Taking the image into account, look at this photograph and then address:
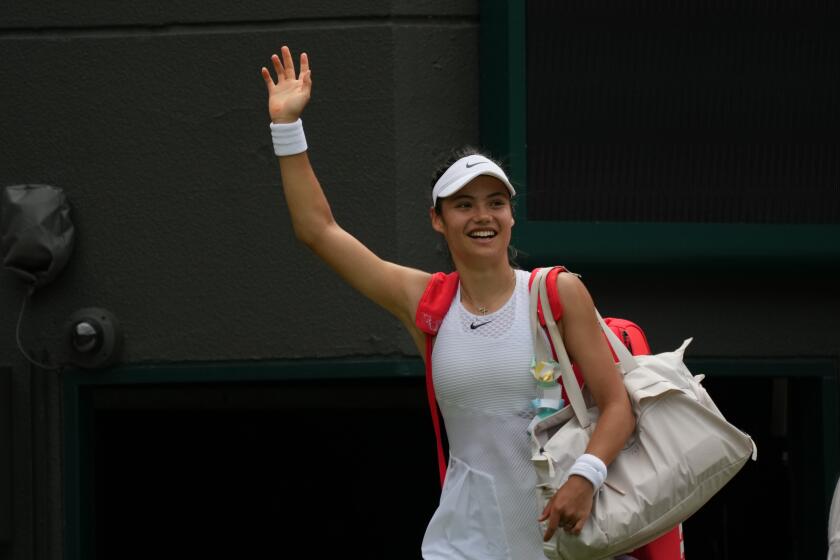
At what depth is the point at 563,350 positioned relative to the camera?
4316mm

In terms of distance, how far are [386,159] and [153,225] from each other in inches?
44.9

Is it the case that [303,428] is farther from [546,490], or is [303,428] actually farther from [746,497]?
[546,490]

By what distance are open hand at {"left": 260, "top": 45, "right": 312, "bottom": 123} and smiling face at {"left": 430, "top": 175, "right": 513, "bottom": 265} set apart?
0.50 metres

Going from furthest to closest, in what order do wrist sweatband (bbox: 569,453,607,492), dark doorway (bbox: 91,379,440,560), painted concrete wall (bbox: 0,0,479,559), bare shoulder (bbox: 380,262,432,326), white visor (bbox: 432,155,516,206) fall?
dark doorway (bbox: 91,379,440,560) < painted concrete wall (bbox: 0,0,479,559) < bare shoulder (bbox: 380,262,432,326) < white visor (bbox: 432,155,516,206) < wrist sweatband (bbox: 569,453,607,492)

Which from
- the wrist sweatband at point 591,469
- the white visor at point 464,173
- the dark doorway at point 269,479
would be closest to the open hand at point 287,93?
the white visor at point 464,173

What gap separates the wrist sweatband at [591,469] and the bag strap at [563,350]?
18 centimetres

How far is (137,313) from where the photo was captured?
25.2 feet

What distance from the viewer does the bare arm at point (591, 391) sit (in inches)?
162

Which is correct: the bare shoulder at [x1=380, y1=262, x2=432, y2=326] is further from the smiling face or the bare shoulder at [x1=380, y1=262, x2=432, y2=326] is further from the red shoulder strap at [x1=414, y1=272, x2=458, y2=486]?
the smiling face

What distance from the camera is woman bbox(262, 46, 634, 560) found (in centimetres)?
427

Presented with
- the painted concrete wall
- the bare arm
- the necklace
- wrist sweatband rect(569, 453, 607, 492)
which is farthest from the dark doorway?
wrist sweatband rect(569, 453, 607, 492)

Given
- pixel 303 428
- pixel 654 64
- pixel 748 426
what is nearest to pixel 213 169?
pixel 654 64

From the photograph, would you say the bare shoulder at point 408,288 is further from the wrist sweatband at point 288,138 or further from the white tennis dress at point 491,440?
the wrist sweatband at point 288,138

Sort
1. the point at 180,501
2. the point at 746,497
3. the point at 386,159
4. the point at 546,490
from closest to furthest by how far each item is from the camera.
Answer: the point at 546,490 < the point at 386,159 < the point at 746,497 < the point at 180,501
